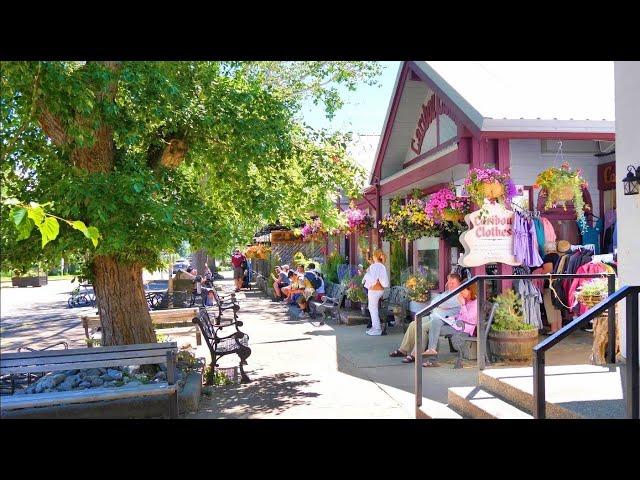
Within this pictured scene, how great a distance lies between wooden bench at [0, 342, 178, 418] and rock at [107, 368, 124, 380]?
64cm

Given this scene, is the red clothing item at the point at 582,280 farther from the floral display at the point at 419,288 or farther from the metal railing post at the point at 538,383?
the metal railing post at the point at 538,383

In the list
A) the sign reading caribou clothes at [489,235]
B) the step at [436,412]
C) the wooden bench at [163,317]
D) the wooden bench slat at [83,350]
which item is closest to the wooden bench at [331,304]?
the wooden bench at [163,317]

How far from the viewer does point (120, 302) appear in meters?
7.26

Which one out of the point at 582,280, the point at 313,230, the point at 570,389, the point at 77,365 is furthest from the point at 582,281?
the point at 313,230

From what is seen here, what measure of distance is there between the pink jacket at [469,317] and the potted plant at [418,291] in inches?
119

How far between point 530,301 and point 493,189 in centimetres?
172

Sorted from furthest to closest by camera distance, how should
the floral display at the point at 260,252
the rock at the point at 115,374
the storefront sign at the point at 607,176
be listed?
the floral display at the point at 260,252 → the storefront sign at the point at 607,176 → the rock at the point at 115,374

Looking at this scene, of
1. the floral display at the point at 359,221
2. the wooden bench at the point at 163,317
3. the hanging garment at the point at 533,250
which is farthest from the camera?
the floral display at the point at 359,221

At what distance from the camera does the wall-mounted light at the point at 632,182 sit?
5777 millimetres

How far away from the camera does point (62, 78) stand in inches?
202
